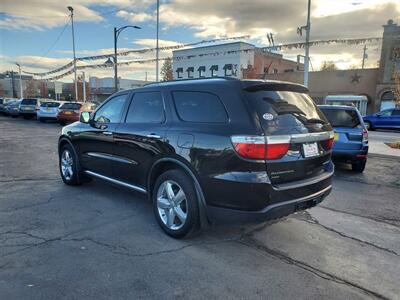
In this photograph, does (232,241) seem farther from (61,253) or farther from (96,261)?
(61,253)

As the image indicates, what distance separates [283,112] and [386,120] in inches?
854

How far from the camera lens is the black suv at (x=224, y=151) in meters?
3.22

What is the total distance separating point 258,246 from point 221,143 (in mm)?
1303

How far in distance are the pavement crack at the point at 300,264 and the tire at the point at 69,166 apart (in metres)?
3.44

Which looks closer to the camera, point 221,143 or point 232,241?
point 221,143

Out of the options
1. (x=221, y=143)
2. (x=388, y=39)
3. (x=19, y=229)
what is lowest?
(x=19, y=229)

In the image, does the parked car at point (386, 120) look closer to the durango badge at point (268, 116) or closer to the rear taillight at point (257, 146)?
the durango badge at point (268, 116)

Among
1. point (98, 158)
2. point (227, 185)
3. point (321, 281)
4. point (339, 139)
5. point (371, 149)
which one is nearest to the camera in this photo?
point (321, 281)

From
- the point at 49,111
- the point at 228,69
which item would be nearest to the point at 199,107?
the point at 49,111

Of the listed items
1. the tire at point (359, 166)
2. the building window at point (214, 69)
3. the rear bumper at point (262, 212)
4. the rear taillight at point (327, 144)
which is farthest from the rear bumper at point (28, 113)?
the building window at point (214, 69)

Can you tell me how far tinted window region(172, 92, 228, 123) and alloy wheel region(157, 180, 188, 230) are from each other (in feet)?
2.66

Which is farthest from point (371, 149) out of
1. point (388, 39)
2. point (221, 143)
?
point (388, 39)

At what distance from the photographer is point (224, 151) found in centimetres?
330

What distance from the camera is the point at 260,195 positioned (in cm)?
319
